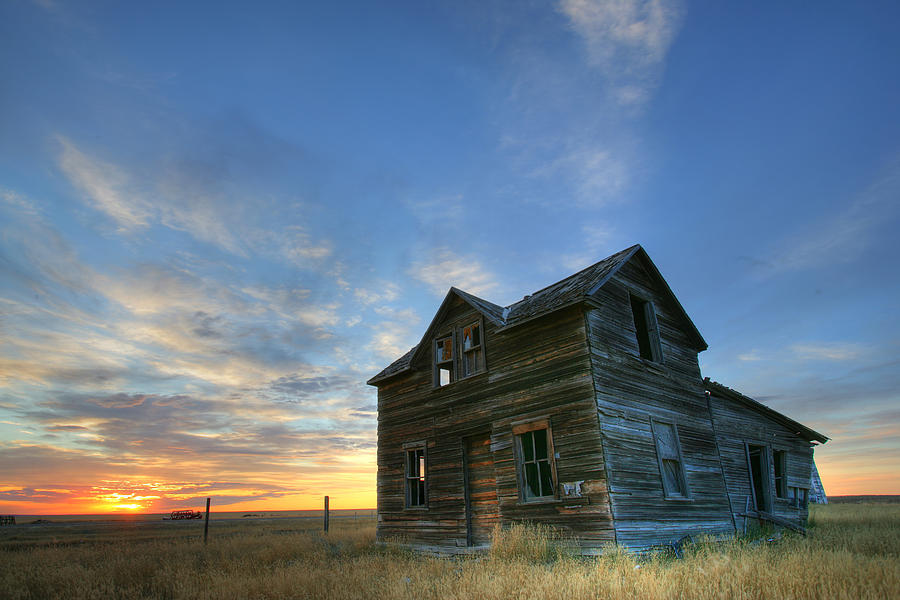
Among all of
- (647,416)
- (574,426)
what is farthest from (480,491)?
(647,416)

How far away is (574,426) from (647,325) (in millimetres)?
5100

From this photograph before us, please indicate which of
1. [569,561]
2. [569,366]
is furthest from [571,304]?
[569,561]

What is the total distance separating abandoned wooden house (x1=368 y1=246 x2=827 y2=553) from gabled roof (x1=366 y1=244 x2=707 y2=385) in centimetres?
6

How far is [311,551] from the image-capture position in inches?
582

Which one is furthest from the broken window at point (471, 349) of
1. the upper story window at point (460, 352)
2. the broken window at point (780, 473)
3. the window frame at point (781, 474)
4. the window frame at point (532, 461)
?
the broken window at point (780, 473)

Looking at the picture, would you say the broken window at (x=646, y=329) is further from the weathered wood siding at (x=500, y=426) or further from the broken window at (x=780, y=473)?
the broken window at (x=780, y=473)

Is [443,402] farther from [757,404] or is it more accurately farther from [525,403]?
[757,404]

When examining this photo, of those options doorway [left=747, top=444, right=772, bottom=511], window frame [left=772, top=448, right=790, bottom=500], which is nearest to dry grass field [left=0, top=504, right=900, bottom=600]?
doorway [left=747, top=444, right=772, bottom=511]

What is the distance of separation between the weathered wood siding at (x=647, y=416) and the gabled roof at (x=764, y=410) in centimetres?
50

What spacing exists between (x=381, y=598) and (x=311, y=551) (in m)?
8.40

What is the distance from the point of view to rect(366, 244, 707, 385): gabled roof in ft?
40.5

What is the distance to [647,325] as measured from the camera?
14.9m

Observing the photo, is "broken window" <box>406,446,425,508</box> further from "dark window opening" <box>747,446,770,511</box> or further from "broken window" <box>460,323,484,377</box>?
"dark window opening" <box>747,446,770,511</box>

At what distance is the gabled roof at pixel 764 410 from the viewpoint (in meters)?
15.7
